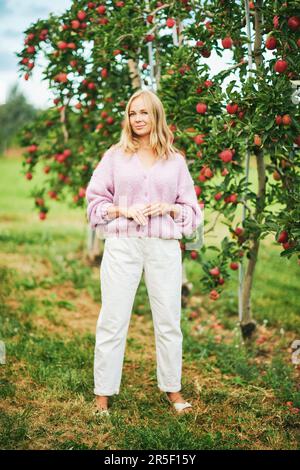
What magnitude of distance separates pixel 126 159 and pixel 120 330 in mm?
888

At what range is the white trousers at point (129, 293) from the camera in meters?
2.74

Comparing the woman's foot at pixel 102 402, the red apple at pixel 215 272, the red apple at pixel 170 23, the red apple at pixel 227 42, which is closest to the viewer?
the woman's foot at pixel 102 402

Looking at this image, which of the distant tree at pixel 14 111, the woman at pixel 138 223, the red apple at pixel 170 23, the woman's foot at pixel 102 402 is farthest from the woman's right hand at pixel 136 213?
the distant tree at pixel 14 111

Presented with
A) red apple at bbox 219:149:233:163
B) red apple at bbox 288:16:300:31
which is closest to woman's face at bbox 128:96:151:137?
red apple at bbox 219:149:233:163

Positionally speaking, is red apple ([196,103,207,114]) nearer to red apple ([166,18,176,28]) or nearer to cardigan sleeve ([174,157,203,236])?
cardigan sleeve ([174,157,203,236])

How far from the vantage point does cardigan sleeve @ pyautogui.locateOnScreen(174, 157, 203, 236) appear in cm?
282

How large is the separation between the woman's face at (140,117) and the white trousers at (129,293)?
1.85 feet

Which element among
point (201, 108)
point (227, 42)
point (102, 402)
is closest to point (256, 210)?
point (201, 108)

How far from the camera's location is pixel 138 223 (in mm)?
2688

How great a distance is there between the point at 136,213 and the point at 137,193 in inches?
5.7

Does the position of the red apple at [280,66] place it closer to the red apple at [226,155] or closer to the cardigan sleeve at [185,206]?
the red apple at [226,155]

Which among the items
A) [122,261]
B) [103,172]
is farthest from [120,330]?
[103,172]

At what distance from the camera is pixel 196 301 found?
5.09 metres

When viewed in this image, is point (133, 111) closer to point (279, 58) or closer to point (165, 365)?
point (279, 58)
